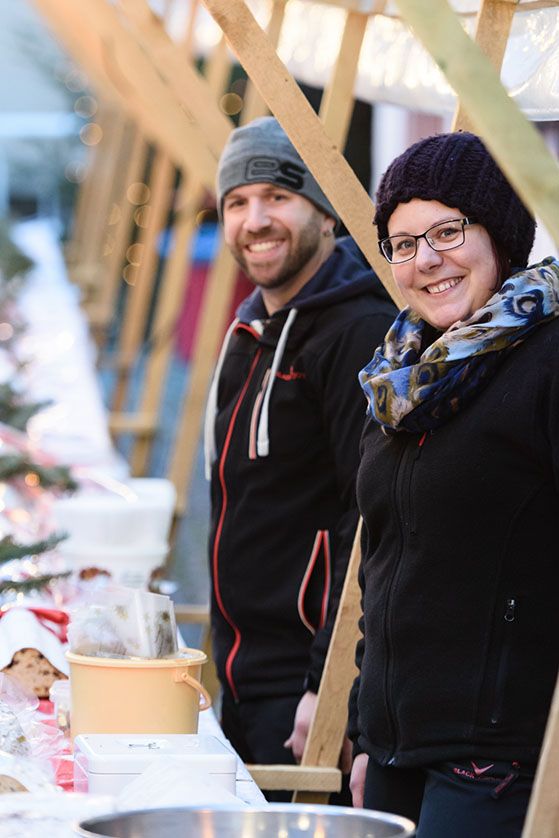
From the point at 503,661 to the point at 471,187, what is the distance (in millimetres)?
653

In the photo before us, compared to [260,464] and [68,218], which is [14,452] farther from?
[68,218]

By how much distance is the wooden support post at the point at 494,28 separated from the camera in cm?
248

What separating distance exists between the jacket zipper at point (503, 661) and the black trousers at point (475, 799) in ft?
0.22

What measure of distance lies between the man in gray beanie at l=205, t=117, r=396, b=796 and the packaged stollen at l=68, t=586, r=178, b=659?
0.48 metres

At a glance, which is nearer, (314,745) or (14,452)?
(314,745)

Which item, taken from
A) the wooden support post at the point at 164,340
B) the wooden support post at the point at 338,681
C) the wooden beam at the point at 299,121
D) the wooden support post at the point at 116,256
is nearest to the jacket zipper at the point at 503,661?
the wooden support post at the point at 338,681

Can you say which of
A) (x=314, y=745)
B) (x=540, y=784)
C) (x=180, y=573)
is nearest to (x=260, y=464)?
(x=314, y=745)

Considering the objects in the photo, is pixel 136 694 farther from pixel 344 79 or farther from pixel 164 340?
pixel 164 340

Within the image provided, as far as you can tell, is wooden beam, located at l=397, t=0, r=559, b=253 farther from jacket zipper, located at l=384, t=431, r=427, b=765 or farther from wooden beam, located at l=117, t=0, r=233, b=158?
wooden beam, located at l=117, t=0, r=233, b=158

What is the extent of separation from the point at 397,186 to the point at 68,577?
179 centimetres

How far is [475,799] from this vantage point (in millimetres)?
1912

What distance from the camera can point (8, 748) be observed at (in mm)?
2207

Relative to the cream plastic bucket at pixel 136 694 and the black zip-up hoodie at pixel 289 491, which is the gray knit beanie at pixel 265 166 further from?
the cream plastic bucket at pixel 136 694

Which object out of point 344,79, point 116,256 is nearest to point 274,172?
point 344,79
